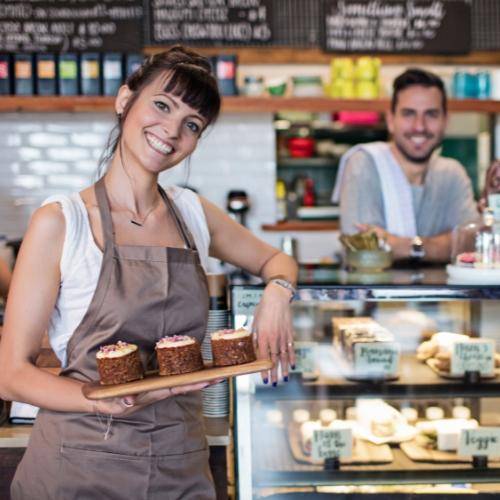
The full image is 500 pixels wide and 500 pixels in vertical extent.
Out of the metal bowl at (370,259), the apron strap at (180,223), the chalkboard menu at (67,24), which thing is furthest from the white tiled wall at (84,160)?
the apron strap at (180,223)

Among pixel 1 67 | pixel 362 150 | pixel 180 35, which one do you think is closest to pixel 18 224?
pixel 1 67

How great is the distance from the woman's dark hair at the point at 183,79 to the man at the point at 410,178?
60.7 inches

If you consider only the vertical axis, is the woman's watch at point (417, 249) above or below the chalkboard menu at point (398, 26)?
below

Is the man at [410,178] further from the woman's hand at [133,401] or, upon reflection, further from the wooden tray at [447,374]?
the woman's hand at [133,401]

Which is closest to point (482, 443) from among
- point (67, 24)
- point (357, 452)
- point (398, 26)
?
point (357, 452)

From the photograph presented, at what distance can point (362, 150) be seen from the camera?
3.31 meters

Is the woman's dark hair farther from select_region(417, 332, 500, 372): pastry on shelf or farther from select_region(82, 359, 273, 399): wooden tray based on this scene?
select_region(417, 332, 500, 372): pastry on shelf

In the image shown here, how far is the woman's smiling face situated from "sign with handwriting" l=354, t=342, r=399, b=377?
3.23 ft

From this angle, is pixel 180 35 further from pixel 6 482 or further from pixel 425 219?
pixel 6 482

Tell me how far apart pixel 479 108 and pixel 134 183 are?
12.9ft

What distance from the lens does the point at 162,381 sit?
4.86 ft

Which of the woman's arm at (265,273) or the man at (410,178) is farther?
the man at (410,178)

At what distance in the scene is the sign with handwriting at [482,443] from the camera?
A: 2363 mm

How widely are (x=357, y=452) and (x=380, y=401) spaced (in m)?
0.18
